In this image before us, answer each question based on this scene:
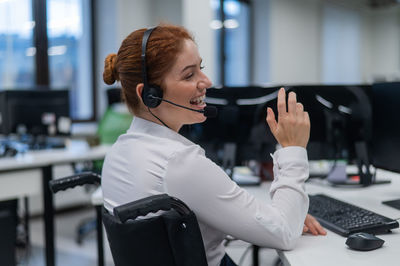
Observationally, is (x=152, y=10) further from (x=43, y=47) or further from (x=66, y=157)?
(x=66, y=157)

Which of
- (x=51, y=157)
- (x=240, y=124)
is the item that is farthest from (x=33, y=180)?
(x=240, y=124)

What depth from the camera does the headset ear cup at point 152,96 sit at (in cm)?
103

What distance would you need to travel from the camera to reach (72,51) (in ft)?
14.6

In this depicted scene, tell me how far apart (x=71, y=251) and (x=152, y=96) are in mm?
2354

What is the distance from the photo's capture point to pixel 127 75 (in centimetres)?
107

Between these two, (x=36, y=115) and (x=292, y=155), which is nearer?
(x=292, y=155)

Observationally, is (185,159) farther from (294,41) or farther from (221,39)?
(294,41)

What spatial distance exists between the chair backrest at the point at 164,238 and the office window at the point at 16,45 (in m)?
3.28

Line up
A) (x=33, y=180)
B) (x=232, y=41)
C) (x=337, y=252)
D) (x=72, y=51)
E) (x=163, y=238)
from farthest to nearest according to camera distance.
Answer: (x=232, y=41), (x=72, y=51), (x=33, y=180), (x=337, y=252), (x=163, y=238)

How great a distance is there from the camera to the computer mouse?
1002 millimetres

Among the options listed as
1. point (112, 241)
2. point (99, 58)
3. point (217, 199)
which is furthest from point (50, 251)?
point (99, 58)

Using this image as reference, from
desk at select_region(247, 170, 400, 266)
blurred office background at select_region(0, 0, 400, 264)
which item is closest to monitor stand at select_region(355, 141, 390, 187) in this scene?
desk at select_region(247, 170, 400, 266)

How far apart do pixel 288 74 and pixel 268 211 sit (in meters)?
5.58

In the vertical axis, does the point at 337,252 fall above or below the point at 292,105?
below
